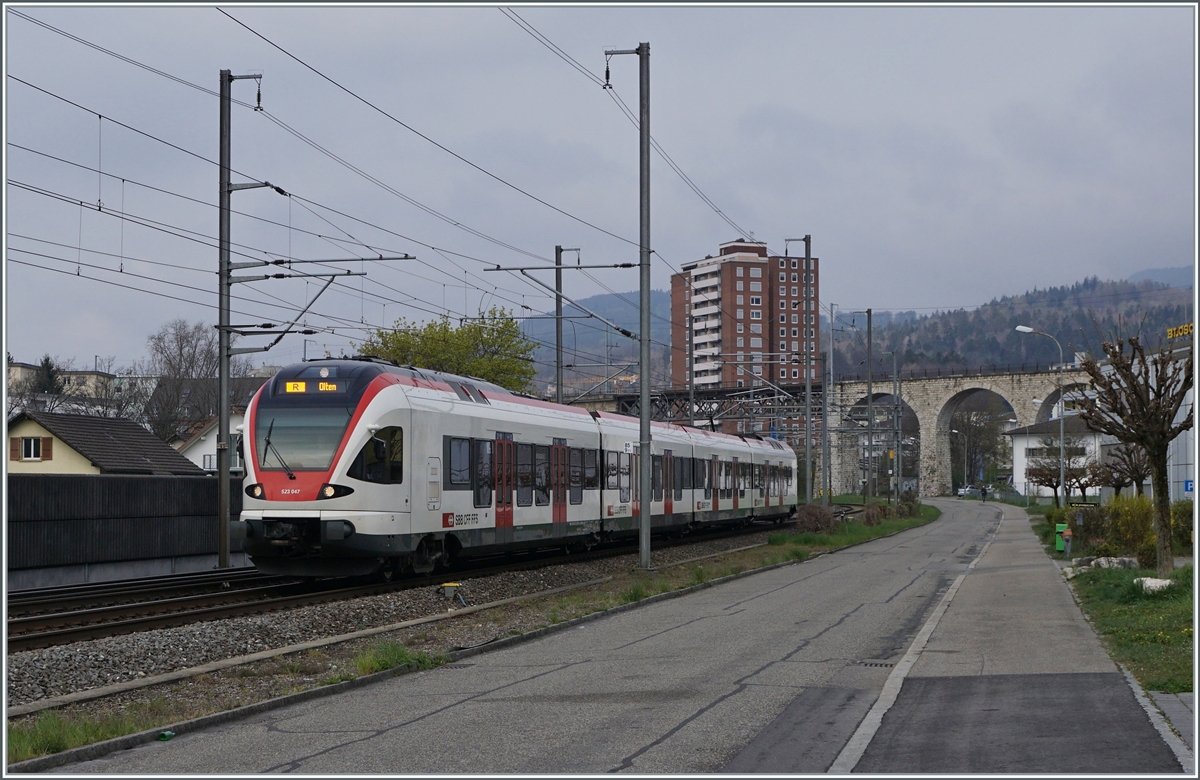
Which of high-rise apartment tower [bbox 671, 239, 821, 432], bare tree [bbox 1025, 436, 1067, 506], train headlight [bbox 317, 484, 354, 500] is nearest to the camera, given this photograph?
train headlight [bbox 317, 484, 354, 500]

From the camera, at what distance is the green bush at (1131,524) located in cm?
2780

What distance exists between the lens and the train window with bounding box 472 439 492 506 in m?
23.0

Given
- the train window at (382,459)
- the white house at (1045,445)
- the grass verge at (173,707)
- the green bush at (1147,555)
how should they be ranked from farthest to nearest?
the white house at (1045,445) < the green bush at (1147,555) < the train window at (382,459) < the grass verge at (173,707)

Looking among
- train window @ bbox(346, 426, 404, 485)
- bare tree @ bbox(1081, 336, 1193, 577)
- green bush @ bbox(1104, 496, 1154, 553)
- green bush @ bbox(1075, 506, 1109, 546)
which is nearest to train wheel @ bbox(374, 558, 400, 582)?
train window @ bbox(346, 426, 404, 485)

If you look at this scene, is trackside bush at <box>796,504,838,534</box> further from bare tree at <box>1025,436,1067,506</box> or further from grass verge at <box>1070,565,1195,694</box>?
bare tree at <box>1025,436,1067,506</box>

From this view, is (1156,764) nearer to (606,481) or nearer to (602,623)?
(602,623)

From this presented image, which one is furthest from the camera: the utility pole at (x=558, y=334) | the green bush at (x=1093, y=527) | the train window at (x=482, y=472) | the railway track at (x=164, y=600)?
the utility pole at (x=558, y=334)

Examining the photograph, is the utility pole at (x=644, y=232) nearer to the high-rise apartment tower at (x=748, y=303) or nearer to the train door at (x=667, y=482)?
the train door at (x=667, y=482)

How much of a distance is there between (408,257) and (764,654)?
1380cm

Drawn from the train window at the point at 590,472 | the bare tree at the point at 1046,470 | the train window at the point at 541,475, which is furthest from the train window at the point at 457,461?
the bare tree at the point at 1046,470

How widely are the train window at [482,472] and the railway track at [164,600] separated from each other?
142 centimetres

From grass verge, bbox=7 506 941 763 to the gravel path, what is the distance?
0.74 m

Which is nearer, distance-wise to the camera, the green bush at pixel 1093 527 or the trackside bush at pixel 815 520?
the green bush at pixel 1093 527

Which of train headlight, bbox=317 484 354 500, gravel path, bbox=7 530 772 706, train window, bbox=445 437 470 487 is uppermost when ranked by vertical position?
train window, bbox=445 437 470 487
